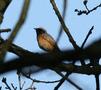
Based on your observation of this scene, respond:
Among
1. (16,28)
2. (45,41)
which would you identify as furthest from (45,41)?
(16,28)

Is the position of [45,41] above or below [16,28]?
below

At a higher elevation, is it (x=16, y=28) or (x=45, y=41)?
(x=16, y=28)

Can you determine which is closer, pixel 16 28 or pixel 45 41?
pixel 16 28

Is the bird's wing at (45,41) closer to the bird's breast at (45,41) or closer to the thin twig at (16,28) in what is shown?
the bird's breast at (45,41)

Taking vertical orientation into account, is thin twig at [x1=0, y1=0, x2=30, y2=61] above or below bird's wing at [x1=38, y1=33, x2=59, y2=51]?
above

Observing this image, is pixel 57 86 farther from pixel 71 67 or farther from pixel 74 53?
pixel 74 53

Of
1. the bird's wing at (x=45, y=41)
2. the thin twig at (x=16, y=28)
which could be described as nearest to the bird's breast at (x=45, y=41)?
the bird's wing at (x=45, y=41)

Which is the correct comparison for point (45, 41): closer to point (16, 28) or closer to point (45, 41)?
point (45, 41)

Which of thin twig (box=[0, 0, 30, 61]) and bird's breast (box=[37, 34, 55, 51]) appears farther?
bird's breast (box=[37, 34, 55, 51])

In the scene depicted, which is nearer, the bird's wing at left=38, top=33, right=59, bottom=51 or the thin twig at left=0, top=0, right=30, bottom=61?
the thin twig at left=0, top=0, right=30, bottom=61

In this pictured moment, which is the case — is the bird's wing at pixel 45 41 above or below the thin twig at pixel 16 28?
below

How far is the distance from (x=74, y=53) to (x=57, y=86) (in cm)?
196

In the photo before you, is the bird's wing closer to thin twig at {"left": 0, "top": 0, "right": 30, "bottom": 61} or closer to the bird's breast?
the bird's breast

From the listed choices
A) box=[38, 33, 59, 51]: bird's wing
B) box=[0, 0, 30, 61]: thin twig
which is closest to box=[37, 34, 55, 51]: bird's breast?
box=[38, 33, 59, 51]: bird's wing
